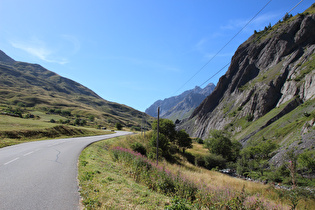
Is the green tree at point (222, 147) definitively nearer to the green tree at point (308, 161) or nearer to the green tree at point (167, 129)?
the green tree at point (167, 129)

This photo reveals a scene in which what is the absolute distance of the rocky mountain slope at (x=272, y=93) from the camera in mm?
54037

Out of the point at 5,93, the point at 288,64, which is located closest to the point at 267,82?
the point at 288,64

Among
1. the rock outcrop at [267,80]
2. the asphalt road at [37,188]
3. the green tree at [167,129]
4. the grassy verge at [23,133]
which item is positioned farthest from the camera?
the rock outcrop at [267,80]

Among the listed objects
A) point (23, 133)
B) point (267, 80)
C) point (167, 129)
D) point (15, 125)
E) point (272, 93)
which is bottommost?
Answer: point (167, 129)

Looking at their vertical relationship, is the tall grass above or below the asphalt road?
below

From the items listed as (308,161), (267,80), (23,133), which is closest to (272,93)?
(267,80)

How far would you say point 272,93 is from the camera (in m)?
84.0

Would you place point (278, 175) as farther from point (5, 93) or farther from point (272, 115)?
point (5, 93)

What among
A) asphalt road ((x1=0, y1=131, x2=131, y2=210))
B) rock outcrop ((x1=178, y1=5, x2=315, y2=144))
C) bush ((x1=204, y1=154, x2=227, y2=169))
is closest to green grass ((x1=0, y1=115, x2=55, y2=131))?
asphalt road ((x1=0, y1=131, x2=131, y2=210))

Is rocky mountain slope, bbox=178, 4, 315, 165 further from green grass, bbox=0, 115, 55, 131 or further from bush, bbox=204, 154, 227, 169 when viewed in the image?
green grass, bbox=0, 115, 55, 131

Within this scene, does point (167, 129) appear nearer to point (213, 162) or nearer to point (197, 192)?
point (213, 162)

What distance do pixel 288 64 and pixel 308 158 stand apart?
75.8 meters

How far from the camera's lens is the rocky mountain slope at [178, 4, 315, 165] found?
5404 centimetres

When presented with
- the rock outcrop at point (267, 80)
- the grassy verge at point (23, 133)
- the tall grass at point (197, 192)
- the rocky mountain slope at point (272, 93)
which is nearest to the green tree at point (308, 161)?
the rocky mountain slope at point (272, 93)
